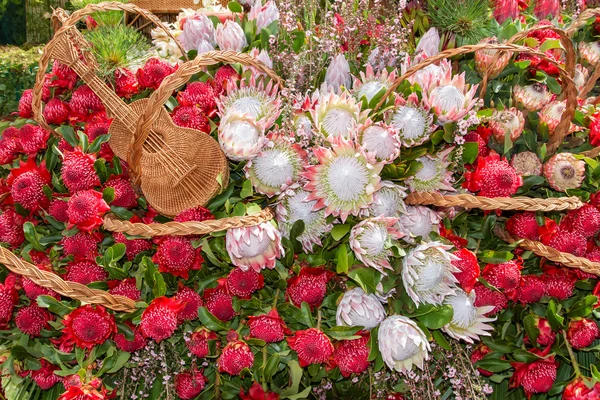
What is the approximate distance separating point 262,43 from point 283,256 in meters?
0.54

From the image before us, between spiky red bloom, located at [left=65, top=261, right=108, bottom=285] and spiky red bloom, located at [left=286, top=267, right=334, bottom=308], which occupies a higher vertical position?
spiky red bloom, located at [left=286, top=267, right=334, bottom=308]

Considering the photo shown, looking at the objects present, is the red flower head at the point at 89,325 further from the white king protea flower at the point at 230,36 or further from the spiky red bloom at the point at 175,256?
the white king protea flower at the point at 230,36

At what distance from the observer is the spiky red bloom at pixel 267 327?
3.31ft

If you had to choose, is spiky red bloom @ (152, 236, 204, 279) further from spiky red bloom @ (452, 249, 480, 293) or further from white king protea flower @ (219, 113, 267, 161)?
spiky red bloom @ (452, 249, 480, 293)

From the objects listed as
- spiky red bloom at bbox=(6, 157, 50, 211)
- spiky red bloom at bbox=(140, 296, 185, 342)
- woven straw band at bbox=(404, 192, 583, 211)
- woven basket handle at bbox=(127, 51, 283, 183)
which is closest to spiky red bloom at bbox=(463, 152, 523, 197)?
woven straw band at bbox=(404, 192, 583, 211)

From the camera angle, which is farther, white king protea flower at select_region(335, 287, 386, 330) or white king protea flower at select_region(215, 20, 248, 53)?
white king protea flower at select_region(215, 20, 248, 53)

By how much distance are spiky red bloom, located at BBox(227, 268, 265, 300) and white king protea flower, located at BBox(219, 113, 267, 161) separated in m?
0.22

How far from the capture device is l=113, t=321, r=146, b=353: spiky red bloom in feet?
3.41

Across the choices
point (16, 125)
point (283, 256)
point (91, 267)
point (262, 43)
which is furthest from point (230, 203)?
point (16, 125)

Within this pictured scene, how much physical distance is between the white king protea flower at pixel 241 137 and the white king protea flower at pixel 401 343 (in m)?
0.41

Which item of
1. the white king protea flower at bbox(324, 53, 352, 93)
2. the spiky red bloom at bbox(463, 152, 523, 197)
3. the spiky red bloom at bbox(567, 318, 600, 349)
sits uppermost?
the white king protea flower at bbox(324, 53, 352, 93)

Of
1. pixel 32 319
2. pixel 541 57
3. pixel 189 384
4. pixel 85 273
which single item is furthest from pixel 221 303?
pixel 541 57

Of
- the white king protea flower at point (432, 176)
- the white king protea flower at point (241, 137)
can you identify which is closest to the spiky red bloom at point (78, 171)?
the white king protea flower at point (241, 137)

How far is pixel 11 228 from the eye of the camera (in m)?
1.15
